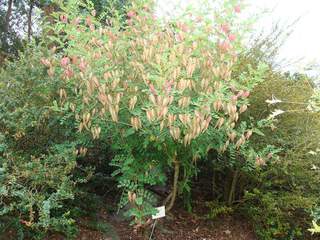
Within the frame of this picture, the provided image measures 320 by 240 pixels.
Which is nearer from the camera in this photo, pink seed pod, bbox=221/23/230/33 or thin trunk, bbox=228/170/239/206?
pink seed pod, bbox=221/23/230/33

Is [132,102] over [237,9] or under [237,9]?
under

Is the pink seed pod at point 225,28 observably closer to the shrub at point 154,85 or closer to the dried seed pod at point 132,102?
the shrub at point 154,85

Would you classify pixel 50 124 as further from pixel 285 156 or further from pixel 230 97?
pixel 285 156

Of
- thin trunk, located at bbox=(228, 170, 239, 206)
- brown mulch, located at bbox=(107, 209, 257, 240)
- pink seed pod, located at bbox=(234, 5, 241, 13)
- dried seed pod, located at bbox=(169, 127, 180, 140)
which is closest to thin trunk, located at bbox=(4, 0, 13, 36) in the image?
brown mulch, located at bbox=(107, 209, 257, 240)

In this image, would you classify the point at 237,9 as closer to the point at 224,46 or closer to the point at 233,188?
the point at 224,46

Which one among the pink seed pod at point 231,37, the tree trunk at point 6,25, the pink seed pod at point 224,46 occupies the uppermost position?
the tree trunk at point 6,25

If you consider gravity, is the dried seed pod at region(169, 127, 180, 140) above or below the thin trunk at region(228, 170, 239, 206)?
Answer: above

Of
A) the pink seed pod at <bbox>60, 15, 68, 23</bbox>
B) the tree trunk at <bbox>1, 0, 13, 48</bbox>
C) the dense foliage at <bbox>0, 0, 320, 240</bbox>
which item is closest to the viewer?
the dense foliage at <bbox>0, 0, 320, 240</bbox>

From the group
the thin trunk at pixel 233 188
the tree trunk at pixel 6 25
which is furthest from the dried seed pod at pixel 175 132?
the tree trunk at pixel 6 25

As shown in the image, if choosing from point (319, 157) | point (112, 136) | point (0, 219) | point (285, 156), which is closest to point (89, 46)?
point (112, 136)

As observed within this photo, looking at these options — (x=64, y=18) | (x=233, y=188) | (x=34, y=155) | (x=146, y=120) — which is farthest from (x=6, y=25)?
(x=146, y=120)

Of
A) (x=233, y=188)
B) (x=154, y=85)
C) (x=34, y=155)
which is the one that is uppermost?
(x=154, y=85)

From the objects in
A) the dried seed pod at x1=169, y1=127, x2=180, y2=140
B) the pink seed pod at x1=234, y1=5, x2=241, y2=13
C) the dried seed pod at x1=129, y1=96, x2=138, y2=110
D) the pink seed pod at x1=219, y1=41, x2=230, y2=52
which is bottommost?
the dried seed pod at x1=169, y1=127, x2=180, y2=140

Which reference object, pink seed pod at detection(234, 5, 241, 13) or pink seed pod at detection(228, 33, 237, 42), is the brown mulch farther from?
pink seed pod at detection(234, 5, 241, 13)
